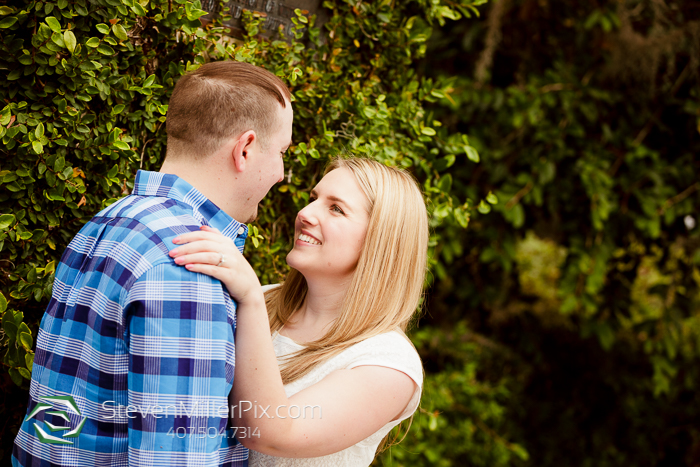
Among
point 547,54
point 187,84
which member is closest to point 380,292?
point 187,84

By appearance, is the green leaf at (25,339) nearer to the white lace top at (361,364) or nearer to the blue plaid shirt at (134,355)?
the blue plaid shirt at (134,355)

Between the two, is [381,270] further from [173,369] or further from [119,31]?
[119,31]

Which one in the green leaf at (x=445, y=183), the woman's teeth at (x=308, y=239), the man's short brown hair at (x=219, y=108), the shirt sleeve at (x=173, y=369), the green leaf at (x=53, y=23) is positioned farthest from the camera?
the green leaf at (x=445, y=183)

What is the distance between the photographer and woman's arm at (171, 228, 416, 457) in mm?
1146

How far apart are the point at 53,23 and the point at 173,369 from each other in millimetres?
1012

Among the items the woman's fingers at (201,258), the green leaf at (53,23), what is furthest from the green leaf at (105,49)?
the woman's fingers at (201,258)

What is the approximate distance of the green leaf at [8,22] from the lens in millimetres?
1465

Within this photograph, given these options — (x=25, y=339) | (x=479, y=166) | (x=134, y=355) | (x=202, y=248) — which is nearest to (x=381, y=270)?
(x=202, y=248)

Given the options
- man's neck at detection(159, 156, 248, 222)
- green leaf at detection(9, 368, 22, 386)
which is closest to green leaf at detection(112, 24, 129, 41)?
man's neck at detection(159, 156, 248, 222)

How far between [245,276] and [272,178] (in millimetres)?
300

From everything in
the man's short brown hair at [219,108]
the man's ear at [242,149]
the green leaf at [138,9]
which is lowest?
the man's ear at [242,149]

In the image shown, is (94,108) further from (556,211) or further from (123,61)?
(556,211)

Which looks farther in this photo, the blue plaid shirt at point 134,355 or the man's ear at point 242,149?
the man's ear at point 242,149

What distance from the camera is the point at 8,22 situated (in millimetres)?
1470
